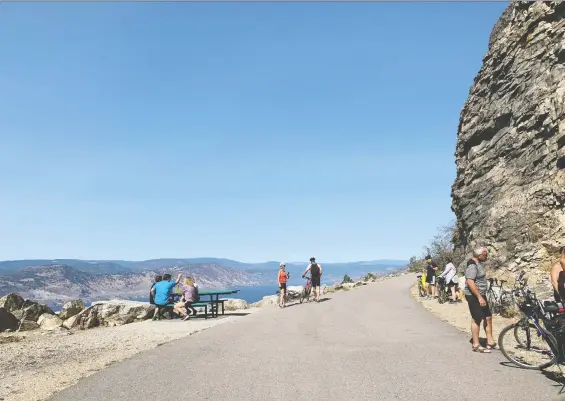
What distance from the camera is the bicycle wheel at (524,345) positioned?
8.48 metres

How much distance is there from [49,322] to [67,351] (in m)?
7.59

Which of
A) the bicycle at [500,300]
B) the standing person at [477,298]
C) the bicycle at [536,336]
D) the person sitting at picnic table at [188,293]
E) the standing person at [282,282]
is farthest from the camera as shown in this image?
the standing person at [282,282]

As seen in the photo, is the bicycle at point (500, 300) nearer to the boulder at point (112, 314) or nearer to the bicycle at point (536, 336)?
the bicycle at point (536, 336)

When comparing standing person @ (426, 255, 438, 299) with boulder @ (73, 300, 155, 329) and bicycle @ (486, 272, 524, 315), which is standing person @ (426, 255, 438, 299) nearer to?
bicycle @ (486, 272, 524, 315)

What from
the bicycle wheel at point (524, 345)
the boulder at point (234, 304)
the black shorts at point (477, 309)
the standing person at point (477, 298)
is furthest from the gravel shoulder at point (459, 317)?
the boulder at point (234, 304)

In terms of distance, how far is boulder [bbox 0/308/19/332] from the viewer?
60.3 ft

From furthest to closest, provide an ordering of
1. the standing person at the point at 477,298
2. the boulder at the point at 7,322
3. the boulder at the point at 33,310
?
1. the boulder at the point at 33,310
2. the boulder at the point at 7,322
3. the standing person at the point at 477,298

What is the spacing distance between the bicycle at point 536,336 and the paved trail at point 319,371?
0.35 m

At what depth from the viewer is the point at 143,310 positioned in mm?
19500

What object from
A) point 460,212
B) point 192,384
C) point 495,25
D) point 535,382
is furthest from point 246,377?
point 495,25

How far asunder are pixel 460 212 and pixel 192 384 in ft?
81.7

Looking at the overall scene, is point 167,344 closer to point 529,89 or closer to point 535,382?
point 535,382

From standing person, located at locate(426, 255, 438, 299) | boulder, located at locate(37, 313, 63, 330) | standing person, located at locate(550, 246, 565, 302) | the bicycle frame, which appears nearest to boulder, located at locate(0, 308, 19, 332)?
boulder, located at locate(37, 313, 63, 330)

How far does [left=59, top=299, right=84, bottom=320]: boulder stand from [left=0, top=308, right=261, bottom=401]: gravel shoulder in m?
3.20
